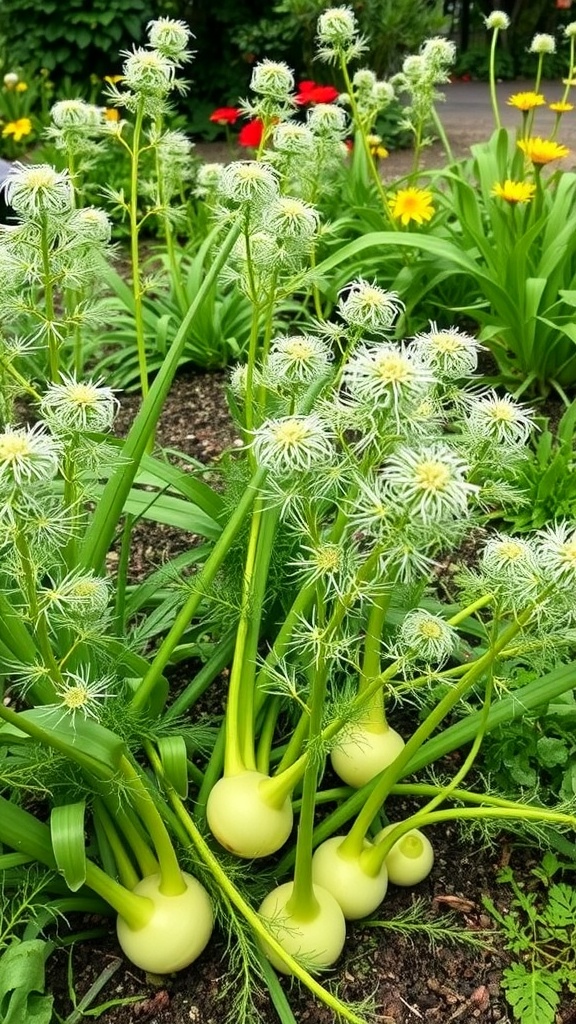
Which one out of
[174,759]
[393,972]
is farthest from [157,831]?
[393,972]

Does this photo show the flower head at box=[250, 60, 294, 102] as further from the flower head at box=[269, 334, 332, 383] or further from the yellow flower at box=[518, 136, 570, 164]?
the yellow flower at box=[518, 136, 570, 164]

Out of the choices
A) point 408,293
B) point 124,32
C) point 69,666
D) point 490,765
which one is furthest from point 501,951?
point 124,32

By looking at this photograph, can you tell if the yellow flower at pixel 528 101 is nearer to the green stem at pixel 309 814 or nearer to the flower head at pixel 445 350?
the flower head at pixel 445 350

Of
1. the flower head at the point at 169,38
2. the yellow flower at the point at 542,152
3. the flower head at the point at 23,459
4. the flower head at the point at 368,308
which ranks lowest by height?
the yellow flower at the point at 542,152

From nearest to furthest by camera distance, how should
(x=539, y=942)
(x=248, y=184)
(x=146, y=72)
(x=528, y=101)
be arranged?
(x=248, y=184), (x=539, y=942), (x=146, y=72), (x=528, y=101)

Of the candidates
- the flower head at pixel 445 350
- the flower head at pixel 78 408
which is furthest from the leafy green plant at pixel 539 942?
the flower head at pixel 78 408

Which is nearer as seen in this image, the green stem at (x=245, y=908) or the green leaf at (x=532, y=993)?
the green stem at (x=245, y=908)

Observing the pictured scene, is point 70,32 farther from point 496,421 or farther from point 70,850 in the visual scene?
point 70,850

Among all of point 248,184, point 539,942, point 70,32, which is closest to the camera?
point 248,184
